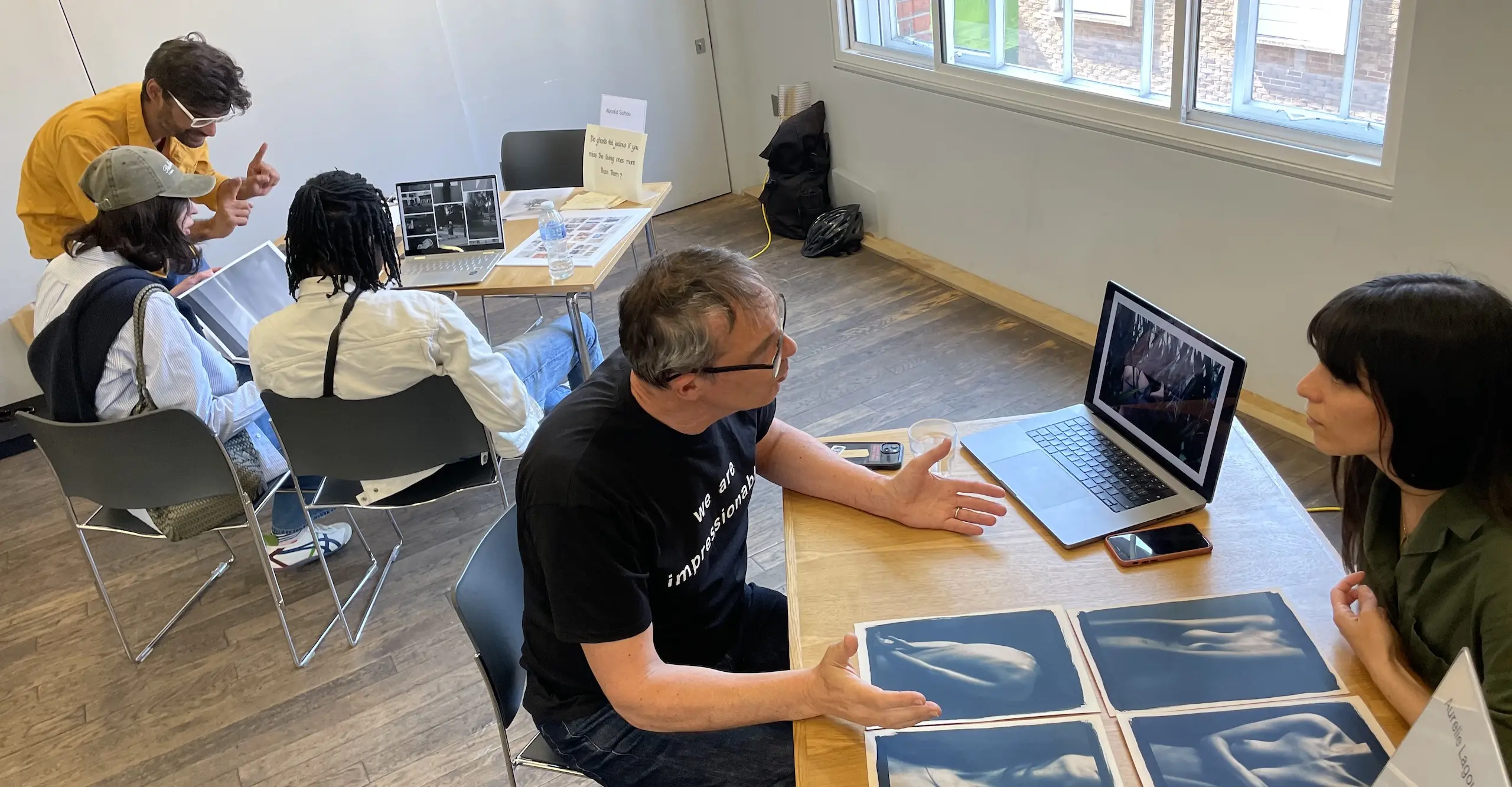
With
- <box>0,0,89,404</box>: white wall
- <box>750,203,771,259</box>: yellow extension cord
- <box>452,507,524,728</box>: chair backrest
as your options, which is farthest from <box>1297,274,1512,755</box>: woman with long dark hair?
<box>0,0,89,404</box>: white wall

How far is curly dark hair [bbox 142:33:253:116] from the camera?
9.62 feet

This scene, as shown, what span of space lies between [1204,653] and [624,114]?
2.86 m

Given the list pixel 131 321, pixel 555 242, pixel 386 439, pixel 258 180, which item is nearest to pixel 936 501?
pixel 386 439

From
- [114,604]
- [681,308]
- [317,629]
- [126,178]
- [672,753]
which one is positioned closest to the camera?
[681,308]

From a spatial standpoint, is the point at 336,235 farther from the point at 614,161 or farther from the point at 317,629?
the point at 614,161

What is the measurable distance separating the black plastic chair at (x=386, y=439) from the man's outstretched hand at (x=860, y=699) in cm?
144

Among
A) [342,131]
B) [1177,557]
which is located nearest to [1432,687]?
[1177,557]

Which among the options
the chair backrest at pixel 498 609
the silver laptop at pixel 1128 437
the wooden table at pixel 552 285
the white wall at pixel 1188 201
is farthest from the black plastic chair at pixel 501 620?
the white wall at pixel 1188 201

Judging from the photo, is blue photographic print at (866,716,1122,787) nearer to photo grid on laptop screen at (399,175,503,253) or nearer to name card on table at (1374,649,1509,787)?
name card on table at (1374,649,1509,787)

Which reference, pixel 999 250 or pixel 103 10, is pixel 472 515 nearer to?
pixel 999 250

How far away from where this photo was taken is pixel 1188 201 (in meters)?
3.11

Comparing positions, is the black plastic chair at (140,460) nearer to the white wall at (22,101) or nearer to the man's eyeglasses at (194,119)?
the man's eyeglasses at (194,119)

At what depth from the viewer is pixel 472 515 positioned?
319 cm

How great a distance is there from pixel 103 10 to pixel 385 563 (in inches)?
110
